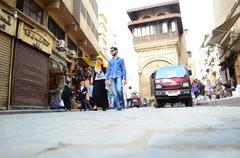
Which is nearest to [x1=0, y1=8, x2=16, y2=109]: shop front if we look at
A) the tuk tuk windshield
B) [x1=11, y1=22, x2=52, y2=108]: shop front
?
[x1=11, y1=22, x2=52, y2=108]: shop front

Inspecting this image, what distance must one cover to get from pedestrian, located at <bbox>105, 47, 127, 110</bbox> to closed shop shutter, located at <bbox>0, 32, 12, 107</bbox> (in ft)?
14.3

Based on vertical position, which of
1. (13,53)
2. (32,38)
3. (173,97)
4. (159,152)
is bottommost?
(159,152)

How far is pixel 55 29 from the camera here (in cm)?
1529

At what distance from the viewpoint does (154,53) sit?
35531mm

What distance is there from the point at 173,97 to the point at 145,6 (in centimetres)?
2628

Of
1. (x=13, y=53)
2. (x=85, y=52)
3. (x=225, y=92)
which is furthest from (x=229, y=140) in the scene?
(x=85, y=52)

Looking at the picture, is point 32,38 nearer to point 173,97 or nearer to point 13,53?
point 13,53

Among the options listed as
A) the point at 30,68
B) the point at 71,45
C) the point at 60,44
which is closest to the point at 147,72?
the point at 71,45

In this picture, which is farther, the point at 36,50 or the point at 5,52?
the point at 36,50

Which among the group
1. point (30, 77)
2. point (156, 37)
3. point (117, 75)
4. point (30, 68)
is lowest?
point (117, 75)

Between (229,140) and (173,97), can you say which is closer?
(229,140)

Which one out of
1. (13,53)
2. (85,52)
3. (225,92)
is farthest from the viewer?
(85,52)

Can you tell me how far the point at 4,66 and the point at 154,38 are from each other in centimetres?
2761

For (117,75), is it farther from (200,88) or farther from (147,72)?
(147,72)
